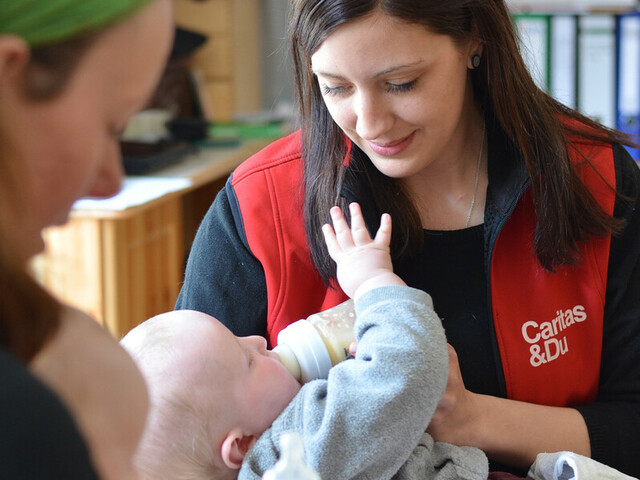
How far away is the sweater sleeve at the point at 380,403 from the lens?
979 mm

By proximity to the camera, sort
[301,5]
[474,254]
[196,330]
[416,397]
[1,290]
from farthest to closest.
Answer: [474,254]
[301,5]
[196,330]
[416,397]
[1,290]

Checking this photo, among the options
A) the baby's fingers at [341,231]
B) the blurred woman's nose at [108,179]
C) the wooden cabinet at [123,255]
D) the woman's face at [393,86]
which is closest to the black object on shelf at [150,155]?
the wooden cabinet at [123,255]

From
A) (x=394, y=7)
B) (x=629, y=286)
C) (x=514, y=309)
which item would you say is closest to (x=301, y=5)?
(x=394, y=7)

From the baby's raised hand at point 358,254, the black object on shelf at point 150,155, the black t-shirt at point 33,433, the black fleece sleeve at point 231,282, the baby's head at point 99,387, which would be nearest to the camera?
the black t-shirt at point 33,433

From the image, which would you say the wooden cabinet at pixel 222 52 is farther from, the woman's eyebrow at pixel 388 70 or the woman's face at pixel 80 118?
the woman's face at pixel 80 118

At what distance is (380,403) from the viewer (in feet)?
3.20

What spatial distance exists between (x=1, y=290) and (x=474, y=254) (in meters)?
0.97

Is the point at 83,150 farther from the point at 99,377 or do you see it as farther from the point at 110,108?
the point at 99,377

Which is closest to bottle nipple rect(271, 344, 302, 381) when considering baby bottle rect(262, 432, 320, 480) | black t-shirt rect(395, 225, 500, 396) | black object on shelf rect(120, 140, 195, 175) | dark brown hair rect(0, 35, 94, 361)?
black t-shirt rect(395, 225, 500, 396)

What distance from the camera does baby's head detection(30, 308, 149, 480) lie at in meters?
0.53

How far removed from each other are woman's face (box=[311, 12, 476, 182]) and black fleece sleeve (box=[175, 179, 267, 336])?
260mm

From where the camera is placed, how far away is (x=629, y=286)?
132 cm

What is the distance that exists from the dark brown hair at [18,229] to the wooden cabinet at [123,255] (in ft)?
5.43

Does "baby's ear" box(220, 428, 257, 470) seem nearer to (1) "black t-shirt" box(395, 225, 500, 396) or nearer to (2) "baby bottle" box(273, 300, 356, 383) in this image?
(2) "baby bottle" box(273, 300, 356, 383)
